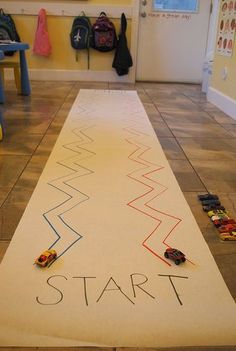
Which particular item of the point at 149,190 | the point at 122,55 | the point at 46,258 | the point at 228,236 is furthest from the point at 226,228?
the point at 122,55

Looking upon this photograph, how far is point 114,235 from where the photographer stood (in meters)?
1.23

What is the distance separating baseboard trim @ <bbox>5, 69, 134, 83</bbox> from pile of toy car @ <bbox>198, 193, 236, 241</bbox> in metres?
3.40

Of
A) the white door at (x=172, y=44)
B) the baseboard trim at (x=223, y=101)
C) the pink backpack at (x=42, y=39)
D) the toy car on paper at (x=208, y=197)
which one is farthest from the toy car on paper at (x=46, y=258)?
the white door at (x=172, y=44)

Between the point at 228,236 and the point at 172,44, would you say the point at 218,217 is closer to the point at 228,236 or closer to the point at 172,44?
the point at 228,236

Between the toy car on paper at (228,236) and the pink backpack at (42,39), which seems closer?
the toy car on paper at (228,236)

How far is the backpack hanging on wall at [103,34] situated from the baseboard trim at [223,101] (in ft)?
4.83

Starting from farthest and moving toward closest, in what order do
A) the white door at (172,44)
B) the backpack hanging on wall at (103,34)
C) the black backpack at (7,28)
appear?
the white door at (172,44) < the backpack hanging on wall at (103,34) < the black backpack at (7,28)

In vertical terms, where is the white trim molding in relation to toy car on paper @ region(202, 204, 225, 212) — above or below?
above

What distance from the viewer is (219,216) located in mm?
1329

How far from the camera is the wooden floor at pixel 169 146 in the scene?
1.33 m

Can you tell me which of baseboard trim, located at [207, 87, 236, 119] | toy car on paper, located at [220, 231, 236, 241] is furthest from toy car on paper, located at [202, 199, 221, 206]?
baseboard trim, located at [207, 87, 236, 119]

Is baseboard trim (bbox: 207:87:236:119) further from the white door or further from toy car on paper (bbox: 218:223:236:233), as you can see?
toy car on paper (bbox: 218:223:236:233)

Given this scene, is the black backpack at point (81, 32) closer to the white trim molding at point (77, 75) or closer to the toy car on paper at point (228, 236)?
the white trim molding at point (77, 75)

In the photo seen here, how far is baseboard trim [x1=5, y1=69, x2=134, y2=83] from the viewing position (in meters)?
4.52
